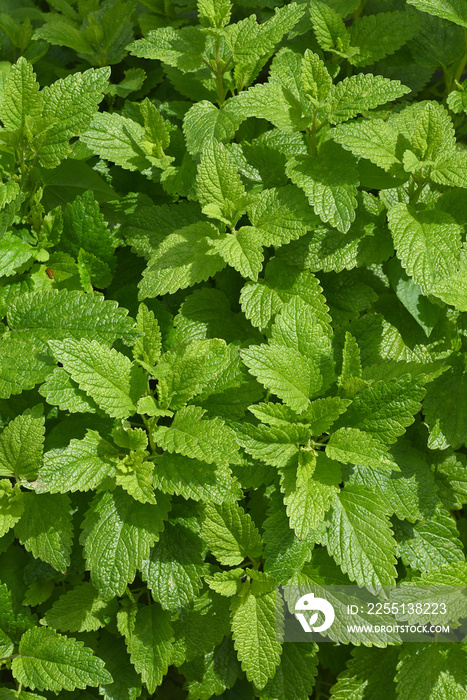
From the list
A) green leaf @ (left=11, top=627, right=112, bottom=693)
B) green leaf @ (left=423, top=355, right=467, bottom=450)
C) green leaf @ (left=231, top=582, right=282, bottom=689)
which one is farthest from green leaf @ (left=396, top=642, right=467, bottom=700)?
green leaf @ (left=11, top=627, right=112, bottom=693)

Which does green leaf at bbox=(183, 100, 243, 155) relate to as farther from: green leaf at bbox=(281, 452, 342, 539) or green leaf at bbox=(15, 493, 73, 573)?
green leaf at bbox=(15, 493, 73, 573)

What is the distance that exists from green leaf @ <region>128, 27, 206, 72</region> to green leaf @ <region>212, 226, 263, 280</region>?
2.50 ft

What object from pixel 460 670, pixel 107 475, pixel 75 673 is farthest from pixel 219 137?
pixel 460 670

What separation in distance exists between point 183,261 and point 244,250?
0.79ft

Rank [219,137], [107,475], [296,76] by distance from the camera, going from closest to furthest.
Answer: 1. [107,475]
2. [219,137]
3. [296,76]

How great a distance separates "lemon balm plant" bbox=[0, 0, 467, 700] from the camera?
1.96m

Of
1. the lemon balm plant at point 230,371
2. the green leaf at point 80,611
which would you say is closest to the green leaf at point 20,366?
the lemon balm plant at point 230,371

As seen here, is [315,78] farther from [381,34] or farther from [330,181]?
[381,34]

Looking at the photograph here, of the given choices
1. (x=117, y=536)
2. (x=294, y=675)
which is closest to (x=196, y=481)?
(x=117, y=536)

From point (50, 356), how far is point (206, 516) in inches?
30.4

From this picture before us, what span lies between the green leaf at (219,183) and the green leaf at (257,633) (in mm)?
1333

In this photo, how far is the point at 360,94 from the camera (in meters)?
2.19

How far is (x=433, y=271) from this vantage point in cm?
198

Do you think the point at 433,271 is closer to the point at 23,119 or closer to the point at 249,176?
the point at 249,176
